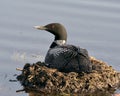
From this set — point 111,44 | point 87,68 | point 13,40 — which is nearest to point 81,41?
point 111,44

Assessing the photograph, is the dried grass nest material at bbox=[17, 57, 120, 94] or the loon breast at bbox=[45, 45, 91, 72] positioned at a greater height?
the loon breast at bbox=[45, 45, 91, 72]

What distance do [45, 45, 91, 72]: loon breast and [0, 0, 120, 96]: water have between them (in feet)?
3.21

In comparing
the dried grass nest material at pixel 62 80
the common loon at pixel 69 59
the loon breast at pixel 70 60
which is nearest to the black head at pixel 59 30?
the common loon at pixel 69 59

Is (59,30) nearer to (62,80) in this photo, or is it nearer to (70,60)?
(70,60)

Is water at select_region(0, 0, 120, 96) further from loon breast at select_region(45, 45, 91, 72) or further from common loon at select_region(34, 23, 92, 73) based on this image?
loon breast at select_region(45, 45, 91, 72)

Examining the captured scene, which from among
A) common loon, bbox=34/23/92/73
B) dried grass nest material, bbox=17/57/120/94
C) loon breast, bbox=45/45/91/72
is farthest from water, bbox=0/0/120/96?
loon breast, bbox=45/45/91/72

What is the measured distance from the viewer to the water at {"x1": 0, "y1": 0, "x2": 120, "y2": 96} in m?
13.8

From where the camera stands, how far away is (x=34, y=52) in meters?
14.1

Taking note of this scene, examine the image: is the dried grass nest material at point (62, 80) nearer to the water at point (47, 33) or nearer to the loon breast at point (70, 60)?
the loon breast at point (70, 60)

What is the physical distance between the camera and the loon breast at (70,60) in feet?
40.4

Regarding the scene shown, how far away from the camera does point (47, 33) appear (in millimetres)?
15711

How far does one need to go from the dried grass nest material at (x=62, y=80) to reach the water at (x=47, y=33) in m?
0.36

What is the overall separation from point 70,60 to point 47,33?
3.48 metres

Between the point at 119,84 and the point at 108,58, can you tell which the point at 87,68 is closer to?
the point at 119,84
